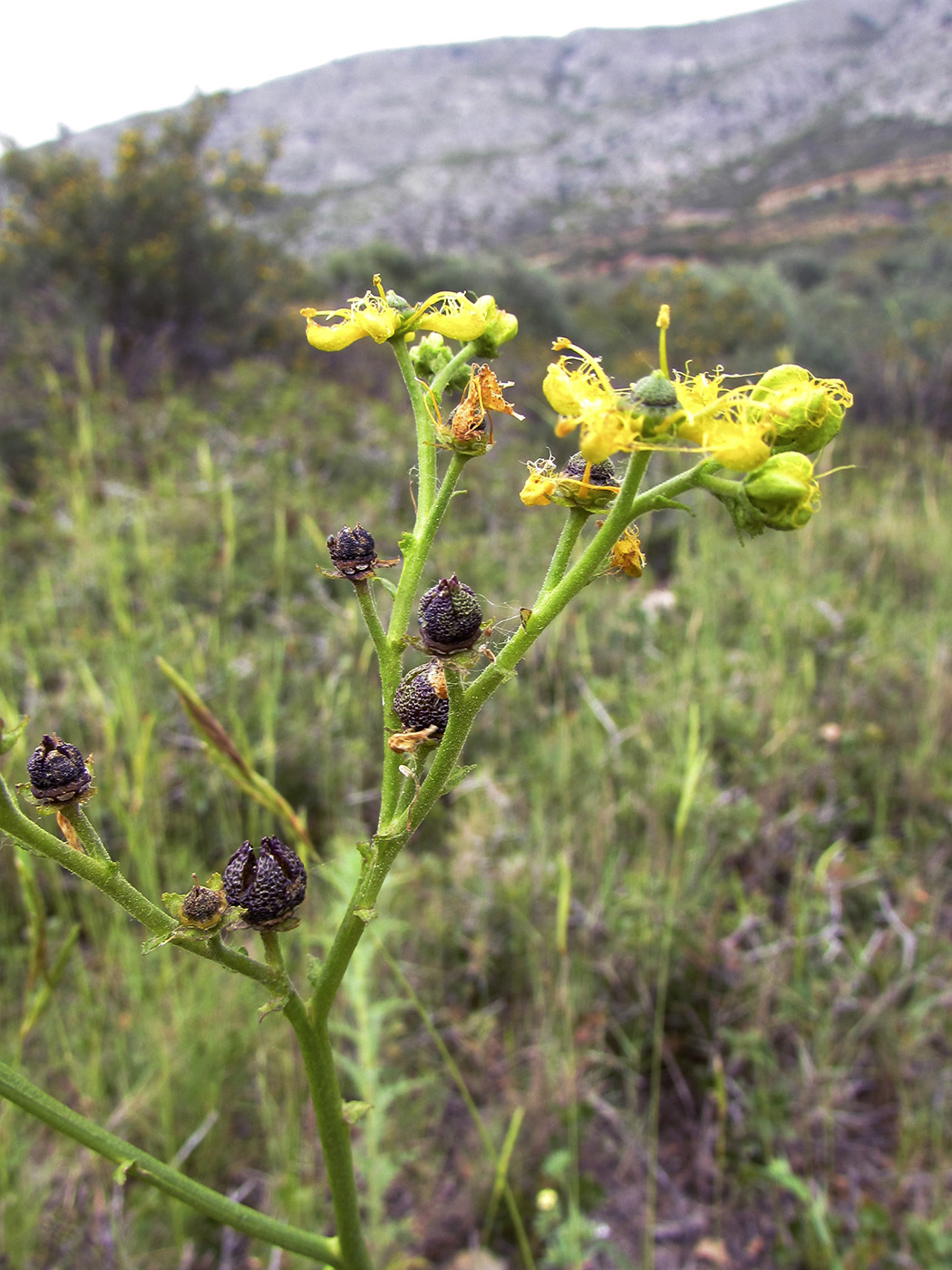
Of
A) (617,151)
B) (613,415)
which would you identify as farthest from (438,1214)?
(617,151)

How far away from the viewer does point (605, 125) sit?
60.7 meters

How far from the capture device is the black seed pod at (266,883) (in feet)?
2.73

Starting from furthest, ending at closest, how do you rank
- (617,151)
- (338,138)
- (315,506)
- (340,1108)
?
1. (338,138)
2. (617,151)
3. (315,506)
4. (340,1108)

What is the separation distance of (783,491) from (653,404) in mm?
156

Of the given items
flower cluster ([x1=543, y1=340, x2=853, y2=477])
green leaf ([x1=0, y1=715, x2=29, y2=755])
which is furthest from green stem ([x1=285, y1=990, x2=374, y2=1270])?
flower cluster ([x1=543, y1=340, x2=853, y2=477])

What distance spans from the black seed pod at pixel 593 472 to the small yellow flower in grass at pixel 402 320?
0.75ft

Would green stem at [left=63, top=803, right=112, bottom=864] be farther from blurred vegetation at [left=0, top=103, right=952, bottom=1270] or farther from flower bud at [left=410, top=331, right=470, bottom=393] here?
flower bud at [left=410, top=331, right=470, bottom=393]

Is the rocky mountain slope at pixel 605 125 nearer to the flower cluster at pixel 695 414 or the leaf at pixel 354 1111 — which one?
the flower cluster at pixel 695 414

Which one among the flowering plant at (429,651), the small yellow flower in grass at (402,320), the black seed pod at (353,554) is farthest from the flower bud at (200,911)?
the small yellow flower in grass at (402,320)

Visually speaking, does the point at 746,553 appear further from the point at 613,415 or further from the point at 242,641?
the point at 613,415

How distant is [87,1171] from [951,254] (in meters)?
17.4

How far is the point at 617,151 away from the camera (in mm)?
55250

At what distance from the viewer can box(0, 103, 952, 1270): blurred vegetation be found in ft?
6.64

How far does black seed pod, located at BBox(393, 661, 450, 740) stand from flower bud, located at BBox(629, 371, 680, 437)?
0.32 m
